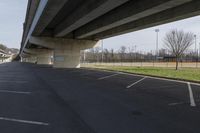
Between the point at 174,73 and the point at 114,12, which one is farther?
the point at 174,73

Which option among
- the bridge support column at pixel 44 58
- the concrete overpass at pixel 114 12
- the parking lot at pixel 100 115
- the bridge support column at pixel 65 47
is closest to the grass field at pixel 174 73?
the concrete overpass at pixel 114 12

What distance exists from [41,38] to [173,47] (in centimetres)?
2024

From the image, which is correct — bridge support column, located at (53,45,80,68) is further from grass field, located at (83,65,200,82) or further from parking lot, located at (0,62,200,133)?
parking lot, located at (0,62,200,133)

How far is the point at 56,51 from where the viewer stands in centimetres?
3944

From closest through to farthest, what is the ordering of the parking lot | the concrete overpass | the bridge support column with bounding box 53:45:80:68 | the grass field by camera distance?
the parking lot
the concrete overpass
the grass field
the bridge support column with bounding box 53:45:80:68

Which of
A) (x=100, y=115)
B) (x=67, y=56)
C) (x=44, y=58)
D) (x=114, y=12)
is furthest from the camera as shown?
(x=44, y=58)

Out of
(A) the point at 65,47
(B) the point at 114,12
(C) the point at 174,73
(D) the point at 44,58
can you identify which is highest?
(B) the point at 114,12

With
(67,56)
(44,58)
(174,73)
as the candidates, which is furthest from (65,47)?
(44,58)

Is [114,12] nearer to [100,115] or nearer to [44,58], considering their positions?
[100,115]

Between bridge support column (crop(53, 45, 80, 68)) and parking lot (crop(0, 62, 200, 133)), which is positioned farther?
bridge support column (crop(53, 45, 80, 68))

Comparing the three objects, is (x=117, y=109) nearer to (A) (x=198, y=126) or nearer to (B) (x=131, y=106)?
(B) (x=131, y=106)

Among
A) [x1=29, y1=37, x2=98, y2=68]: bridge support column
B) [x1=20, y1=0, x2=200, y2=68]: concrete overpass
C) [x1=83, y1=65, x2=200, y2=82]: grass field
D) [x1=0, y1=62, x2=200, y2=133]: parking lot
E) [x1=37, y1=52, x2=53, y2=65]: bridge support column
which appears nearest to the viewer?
[x1=0, y1=62, x2=200, y2=133]: parking lot

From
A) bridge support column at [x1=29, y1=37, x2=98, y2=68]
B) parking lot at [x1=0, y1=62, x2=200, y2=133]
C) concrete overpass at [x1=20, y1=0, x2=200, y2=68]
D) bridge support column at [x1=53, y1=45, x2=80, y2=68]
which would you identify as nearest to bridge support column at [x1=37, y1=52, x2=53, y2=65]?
bridge support column at [x1=53, y1=45, x2=80, y2=68]

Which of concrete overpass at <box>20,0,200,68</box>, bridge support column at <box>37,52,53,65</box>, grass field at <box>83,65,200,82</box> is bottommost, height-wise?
grass field at <box>83,65,200,82</box>
